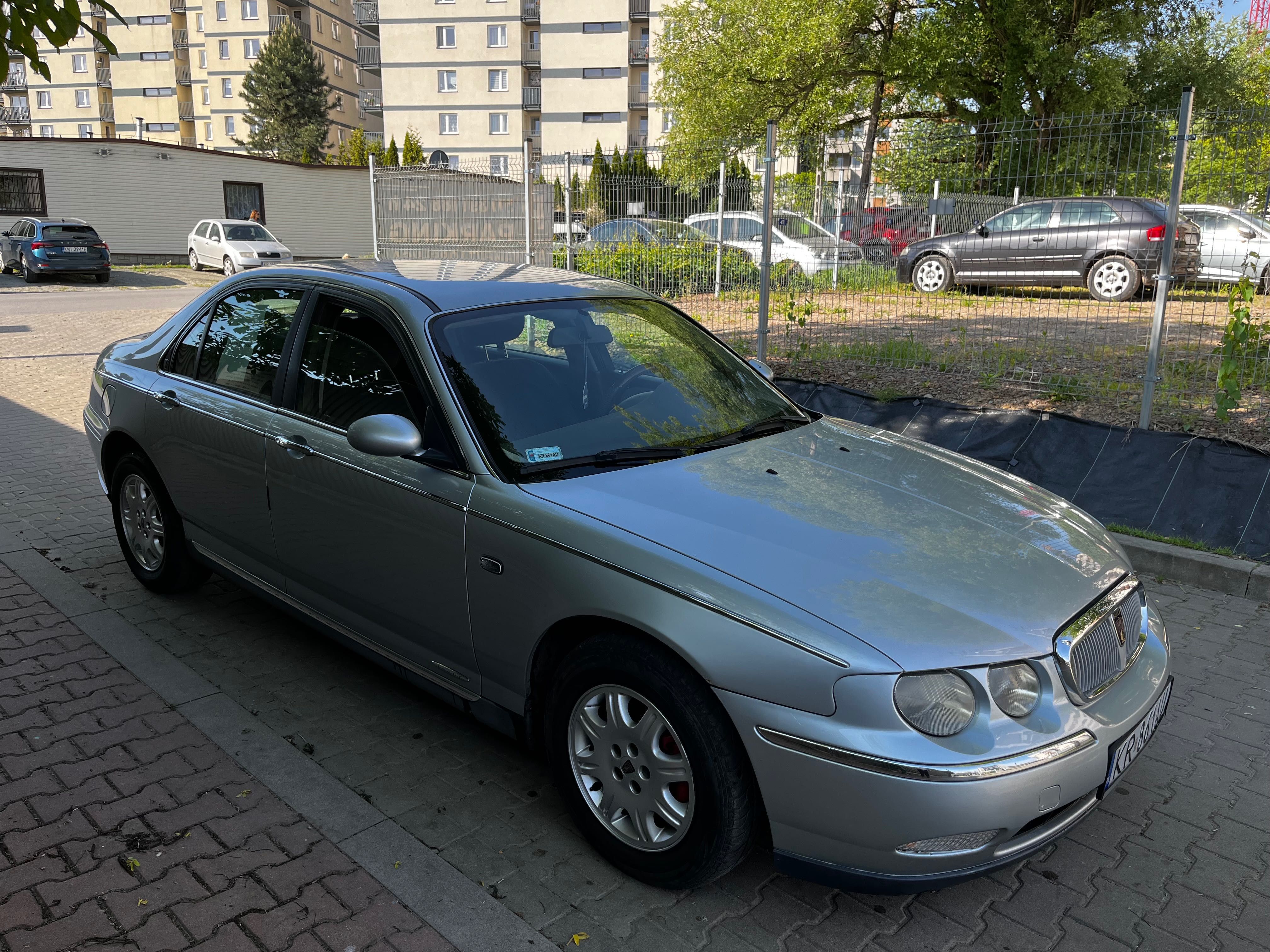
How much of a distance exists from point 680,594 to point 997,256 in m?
6.56

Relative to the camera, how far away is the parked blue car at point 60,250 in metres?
26.5

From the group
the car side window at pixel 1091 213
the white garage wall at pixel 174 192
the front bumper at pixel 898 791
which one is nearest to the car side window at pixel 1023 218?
the car side window at pixel 1091 213

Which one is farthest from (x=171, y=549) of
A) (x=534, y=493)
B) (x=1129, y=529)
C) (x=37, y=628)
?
(x=1129, y=529)

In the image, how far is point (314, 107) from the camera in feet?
198

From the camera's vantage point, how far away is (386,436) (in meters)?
3.18

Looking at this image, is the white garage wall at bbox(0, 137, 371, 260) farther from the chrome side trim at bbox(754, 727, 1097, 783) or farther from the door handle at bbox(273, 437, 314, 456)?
the chrome side trim at bbox(754, 727, 1097, 783)

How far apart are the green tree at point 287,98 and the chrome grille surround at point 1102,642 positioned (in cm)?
6135

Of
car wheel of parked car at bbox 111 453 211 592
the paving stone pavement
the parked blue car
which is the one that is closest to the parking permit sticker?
the paving stone pavement

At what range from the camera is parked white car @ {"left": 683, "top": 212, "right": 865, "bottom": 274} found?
8.95 m

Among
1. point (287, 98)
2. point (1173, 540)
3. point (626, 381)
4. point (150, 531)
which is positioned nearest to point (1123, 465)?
point (1173, 540)

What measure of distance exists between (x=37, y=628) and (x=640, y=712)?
135 inches

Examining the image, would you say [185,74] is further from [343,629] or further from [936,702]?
[936,702]

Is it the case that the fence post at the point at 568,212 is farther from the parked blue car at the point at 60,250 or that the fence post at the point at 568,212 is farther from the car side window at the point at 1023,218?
the parked blue car at the point at 60,250

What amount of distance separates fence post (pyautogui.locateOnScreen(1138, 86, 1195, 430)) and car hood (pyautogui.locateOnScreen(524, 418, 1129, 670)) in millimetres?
3684
